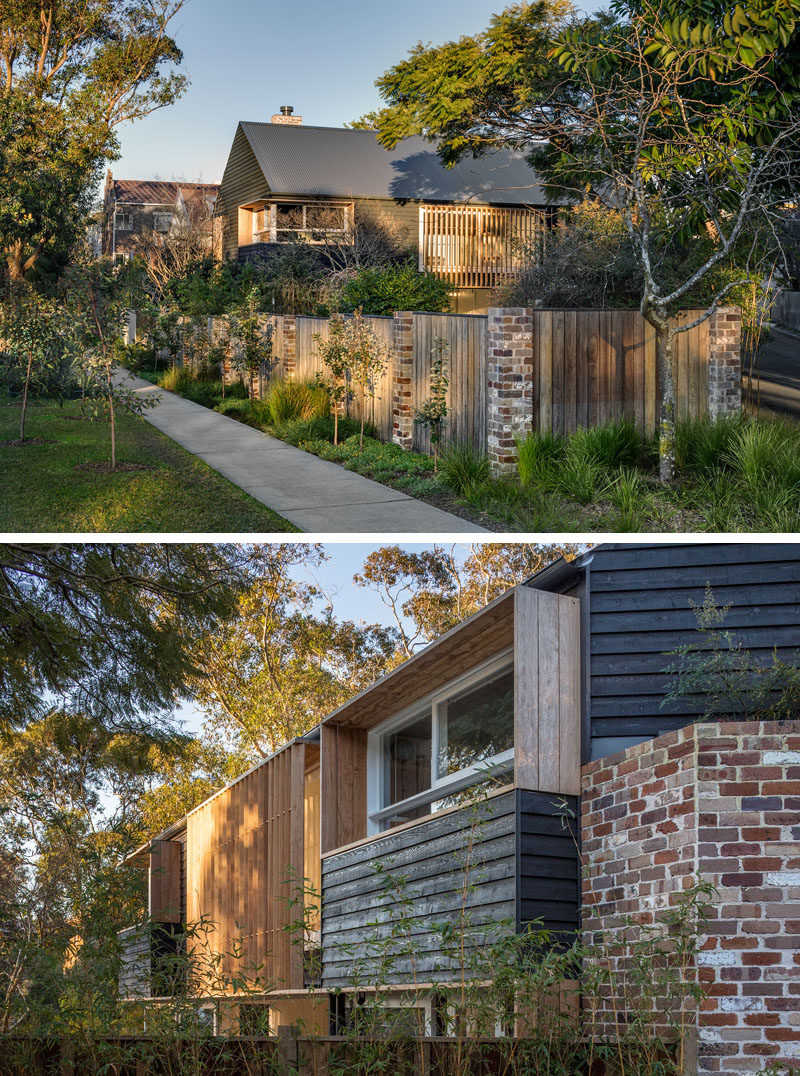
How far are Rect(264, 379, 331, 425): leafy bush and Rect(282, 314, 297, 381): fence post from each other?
44.7 inches

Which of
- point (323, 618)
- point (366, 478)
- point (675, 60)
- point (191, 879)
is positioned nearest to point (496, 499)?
point (366, 478)

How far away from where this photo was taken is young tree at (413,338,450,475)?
12055 mm

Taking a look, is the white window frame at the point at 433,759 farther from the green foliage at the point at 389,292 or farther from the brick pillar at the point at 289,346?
the green foliage at the point at 389,292

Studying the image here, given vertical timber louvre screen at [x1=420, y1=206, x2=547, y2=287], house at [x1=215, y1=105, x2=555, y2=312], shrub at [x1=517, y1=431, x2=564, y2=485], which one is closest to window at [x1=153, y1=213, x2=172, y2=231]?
house at [x1=215, y1=105, x2=555, y2=312]

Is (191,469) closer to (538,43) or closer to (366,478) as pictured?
(366,478)

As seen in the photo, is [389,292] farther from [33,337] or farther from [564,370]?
[564,370]

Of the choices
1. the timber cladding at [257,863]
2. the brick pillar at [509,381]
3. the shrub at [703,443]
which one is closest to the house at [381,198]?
the brick pillar at [509,381]

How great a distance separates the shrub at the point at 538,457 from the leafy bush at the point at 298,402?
5.16m

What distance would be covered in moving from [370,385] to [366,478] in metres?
2.25

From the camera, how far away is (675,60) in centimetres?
1073

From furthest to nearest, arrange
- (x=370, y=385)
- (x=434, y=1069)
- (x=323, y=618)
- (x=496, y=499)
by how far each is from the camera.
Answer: (x=323, y=618), (x=370, y=385), (x=496, y=499), (x=434, y=1069)

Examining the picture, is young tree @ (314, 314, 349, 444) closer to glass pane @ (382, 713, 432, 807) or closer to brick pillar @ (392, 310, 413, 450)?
brick pillar @ (392, 310, 413, 450)

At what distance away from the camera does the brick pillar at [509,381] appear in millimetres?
10781

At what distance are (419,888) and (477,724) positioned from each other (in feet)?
3.81
